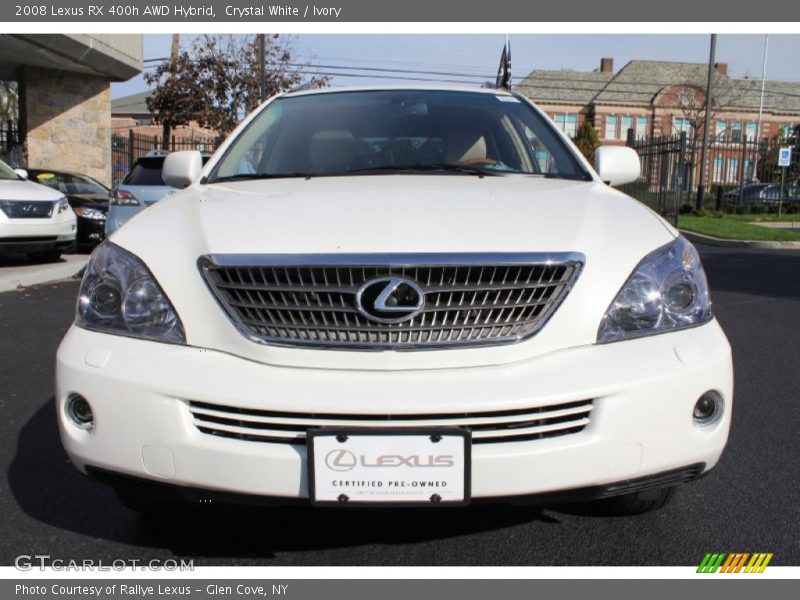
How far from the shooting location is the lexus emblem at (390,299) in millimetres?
2051

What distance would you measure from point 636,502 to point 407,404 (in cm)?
107

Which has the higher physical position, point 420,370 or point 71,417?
point 420,370

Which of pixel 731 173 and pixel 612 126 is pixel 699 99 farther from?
pixel 612 126

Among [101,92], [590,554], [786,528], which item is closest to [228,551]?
[590,554]

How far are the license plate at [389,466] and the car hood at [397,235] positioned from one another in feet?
0.68

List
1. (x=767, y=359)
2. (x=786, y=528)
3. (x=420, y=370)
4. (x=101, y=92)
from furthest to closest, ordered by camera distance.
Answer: (x=101, y=92)
(x=767, y=359)
(x=786, y=528)
(x=420, y=370)

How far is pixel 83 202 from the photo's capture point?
38.5 ft

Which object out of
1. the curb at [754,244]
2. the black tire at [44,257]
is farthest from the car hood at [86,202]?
the curb at [754,244]

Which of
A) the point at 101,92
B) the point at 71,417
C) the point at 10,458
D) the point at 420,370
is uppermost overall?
the point at 101,92

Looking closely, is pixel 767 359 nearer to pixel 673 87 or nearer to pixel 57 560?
pixel 57 560

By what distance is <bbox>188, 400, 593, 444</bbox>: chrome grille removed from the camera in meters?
1.93

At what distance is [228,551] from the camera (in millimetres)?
2438

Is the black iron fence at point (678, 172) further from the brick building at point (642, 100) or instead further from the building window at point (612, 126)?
the building window at point (612, 126)
